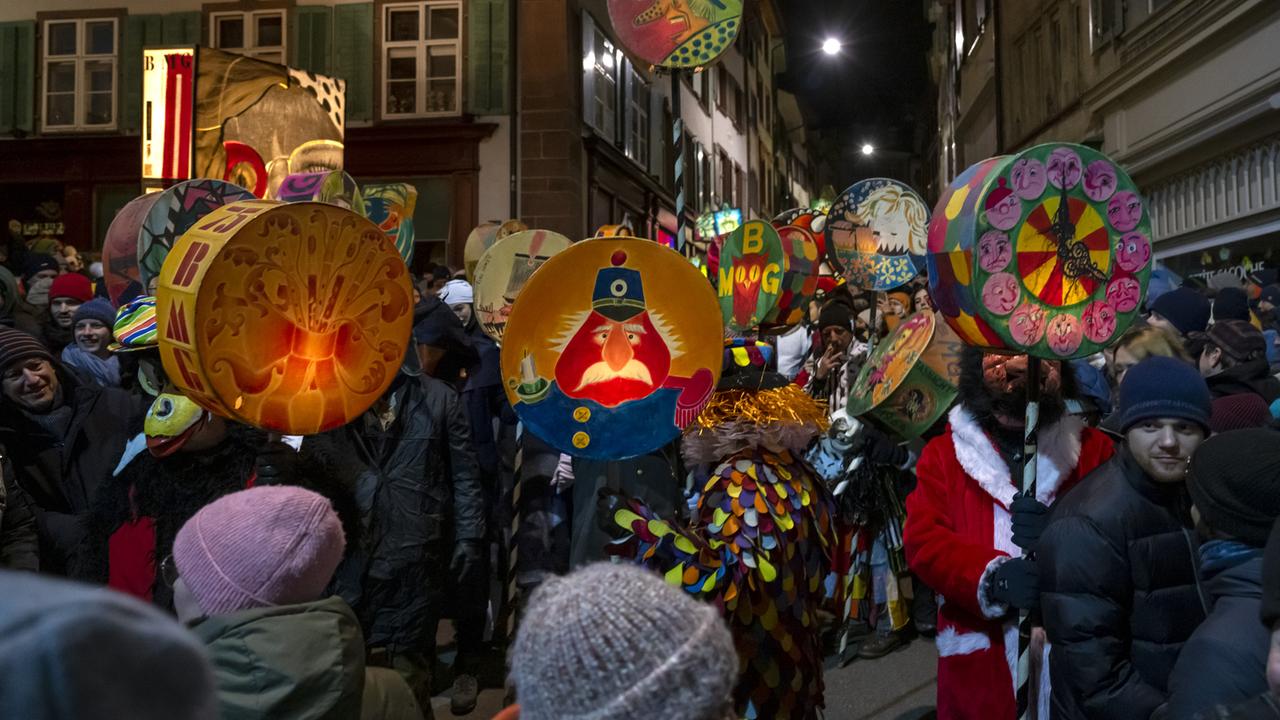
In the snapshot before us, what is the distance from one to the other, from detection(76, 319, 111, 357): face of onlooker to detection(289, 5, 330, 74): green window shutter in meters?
12.2

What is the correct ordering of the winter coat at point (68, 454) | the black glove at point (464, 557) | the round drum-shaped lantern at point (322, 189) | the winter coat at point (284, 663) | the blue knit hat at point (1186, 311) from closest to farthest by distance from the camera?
the winter coat at point (284, 663)
the winter coat at point (68, 454)
the black glove at point (464, 557)
the round drum-shaped lantern at point (322, 189)
the blue knit hat at point (1186, 311)

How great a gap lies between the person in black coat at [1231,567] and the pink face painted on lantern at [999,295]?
42.9 inches

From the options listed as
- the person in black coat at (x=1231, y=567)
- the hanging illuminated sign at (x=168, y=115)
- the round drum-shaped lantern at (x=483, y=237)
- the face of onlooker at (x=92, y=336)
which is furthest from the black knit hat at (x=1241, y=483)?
the round drum-shaped lantern at (x=483, y=237)

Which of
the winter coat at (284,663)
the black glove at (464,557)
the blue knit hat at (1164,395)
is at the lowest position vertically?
the black glove at (464,557)

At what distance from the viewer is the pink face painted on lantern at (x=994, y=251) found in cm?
345

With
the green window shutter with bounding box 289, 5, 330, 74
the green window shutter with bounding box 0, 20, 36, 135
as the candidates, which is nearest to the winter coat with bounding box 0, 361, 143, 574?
the green window shutter with bounding box 289, 5, 330, 74

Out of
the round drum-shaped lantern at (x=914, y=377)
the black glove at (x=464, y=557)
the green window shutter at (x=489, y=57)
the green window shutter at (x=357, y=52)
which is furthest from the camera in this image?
the green window shutter at (x=357, y=52)

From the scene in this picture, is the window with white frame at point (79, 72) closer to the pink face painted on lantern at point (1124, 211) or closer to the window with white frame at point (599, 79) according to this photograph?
the window with white frame at point (599, 79)

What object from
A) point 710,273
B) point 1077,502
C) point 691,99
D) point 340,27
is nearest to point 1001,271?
point 1077,502

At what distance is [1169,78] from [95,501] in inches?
510

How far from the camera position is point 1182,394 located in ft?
9.95

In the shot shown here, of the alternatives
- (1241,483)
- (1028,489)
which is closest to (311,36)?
(1028,489)

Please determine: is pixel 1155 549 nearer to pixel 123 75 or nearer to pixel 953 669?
pixel 953 669

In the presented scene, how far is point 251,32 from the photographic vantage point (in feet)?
59.3
